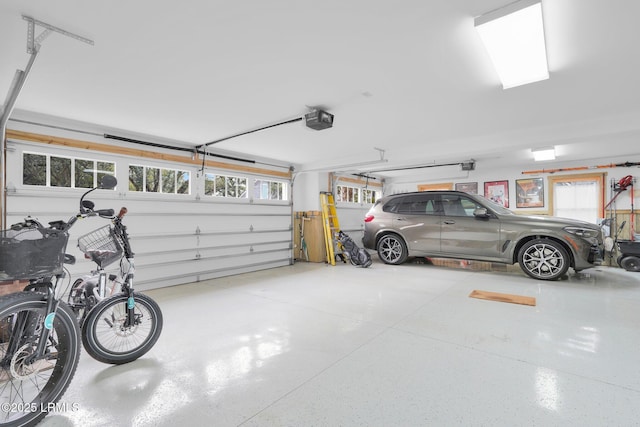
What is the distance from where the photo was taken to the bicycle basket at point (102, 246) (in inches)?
87.3

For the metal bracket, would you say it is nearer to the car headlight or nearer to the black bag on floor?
the black bag on floor

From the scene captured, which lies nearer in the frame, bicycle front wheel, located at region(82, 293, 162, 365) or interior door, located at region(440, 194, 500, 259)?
bicycle front wheel, located at region(82, 293, 162, 365)

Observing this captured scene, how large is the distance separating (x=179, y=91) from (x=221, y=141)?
1920mm

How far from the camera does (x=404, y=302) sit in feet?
12.2

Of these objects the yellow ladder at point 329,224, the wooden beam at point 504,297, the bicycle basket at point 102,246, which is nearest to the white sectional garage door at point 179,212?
the yellow ladder at point 329,224

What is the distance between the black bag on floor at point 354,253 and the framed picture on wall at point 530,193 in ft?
15.2

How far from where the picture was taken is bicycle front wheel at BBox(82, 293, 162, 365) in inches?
82.5

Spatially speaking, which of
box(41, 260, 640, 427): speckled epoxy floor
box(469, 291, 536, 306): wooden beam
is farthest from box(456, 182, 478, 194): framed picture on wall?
box(469, 291, 536, 306): wooden beam

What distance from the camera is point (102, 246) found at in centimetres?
232

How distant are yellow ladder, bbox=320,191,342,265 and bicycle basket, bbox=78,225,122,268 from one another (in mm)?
4961

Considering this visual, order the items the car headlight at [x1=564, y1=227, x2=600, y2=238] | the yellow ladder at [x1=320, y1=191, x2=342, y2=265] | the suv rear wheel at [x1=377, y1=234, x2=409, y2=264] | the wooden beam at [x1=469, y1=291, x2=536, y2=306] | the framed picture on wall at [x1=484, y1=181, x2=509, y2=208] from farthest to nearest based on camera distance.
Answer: the framed picture on wall at [x1=484, y1=181, x2=509, y2=208]
the yellow ladder at [x1=320, y1=191, x2=342, y2=265]
the suv rear wheel at [x1=377, y1=234, x2=409, y2=264]
the car headlight at [x1=564, y1=227, x2=600, y2=238]
the wooden beam at [x1=469, y1=291, x2=536, y2=306]

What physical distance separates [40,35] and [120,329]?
7.12 ft

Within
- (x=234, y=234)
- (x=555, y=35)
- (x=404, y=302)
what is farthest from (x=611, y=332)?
(x=234, y=234)

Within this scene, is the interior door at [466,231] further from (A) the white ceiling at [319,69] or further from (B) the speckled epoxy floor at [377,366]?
(B) the speckled epoxy floor at [377,366]
